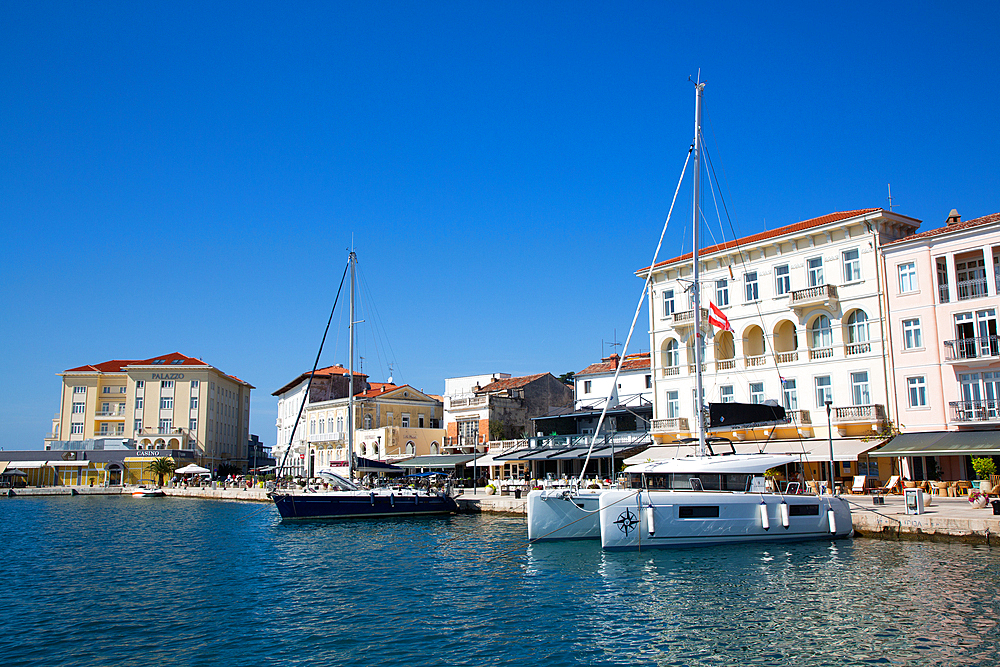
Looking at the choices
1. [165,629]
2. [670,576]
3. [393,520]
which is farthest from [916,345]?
[165,629]

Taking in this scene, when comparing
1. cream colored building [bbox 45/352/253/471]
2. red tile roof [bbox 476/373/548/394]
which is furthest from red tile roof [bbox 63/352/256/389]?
red tile roof [bbox 476/373/548/394]

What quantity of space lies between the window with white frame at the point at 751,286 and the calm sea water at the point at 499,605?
19.5m

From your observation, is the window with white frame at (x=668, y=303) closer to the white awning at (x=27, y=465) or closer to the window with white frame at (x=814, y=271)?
the window with white frame at (x=814, y=271)

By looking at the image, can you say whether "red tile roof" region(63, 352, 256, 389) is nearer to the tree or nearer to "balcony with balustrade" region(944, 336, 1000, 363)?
the tree

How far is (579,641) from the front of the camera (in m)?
14.3

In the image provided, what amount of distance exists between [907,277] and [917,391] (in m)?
5.59

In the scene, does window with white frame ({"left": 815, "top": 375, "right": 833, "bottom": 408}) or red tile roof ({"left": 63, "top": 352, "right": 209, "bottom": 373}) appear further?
red tile roof ({"left": 63, "top": 352, "right": 209, "bottom": 373})

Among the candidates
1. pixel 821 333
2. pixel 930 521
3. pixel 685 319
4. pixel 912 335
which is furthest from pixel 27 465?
pixel 930 521

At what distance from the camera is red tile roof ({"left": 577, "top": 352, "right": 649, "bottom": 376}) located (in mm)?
58844

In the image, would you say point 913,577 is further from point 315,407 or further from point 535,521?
point 315,407

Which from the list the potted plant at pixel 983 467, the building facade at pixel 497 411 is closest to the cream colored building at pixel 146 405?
the building facade at pixel 497 411

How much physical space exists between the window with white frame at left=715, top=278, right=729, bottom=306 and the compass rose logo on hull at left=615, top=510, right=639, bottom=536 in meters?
22.8

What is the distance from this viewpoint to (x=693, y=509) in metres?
25.3

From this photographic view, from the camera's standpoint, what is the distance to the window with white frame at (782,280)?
41875 mm
